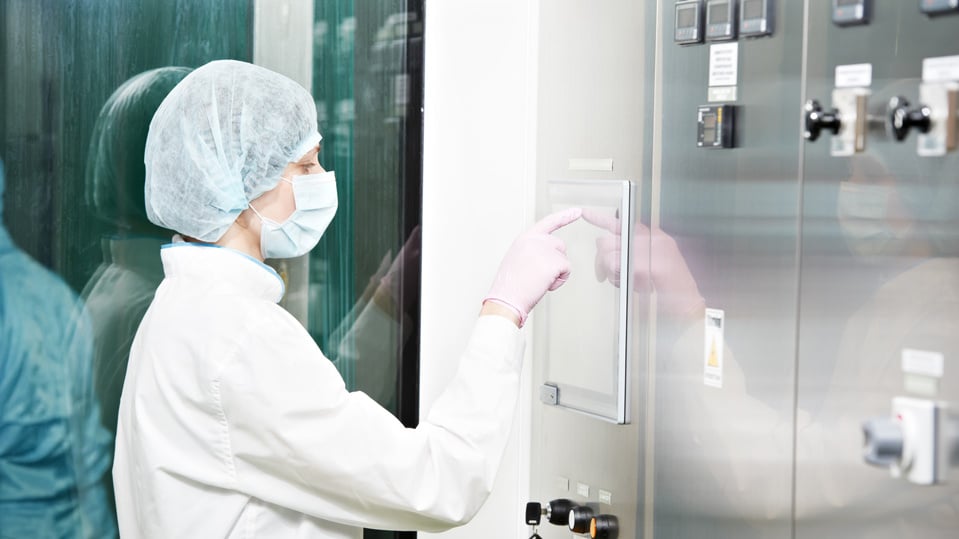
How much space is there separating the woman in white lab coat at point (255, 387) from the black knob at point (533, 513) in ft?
1.35

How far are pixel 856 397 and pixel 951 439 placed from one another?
130mm

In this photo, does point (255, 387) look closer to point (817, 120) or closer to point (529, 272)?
point (529, 272)

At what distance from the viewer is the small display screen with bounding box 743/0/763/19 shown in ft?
4.28

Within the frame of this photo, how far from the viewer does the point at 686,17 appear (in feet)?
4.66

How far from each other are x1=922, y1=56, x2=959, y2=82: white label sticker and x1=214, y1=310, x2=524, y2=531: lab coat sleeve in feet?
1.97

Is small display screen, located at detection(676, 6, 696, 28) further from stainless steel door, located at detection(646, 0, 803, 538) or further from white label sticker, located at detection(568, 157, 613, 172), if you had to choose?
white label sticker, located at detection(568, 157, 613, 172)

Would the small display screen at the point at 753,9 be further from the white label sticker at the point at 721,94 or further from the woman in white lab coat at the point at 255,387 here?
the woman in white lab coat at the point at 255,387

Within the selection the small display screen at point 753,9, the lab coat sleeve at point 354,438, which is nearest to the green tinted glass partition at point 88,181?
the lab coat sleeve at point 354,438

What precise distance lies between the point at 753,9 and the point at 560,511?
0.88 metres

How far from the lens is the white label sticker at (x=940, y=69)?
1.06 m

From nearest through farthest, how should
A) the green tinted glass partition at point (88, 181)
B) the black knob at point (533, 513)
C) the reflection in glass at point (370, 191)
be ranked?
the green tinted glass partition at point (88, 181)
the black knob at point (533, 513)
the reflection in glass at point (370, 191)

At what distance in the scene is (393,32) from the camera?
1918 mm

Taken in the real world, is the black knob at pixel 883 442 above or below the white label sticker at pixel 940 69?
below

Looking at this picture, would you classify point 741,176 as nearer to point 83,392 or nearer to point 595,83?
point 595,83
